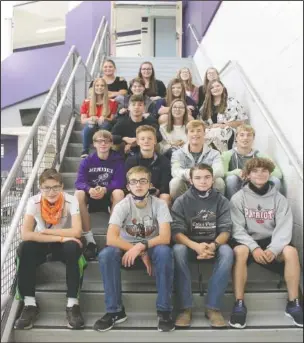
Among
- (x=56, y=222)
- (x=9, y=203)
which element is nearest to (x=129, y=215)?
(x=56, y=222)

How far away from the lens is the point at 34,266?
7.84ft

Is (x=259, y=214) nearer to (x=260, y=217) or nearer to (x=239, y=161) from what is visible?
(x=260, y=217)

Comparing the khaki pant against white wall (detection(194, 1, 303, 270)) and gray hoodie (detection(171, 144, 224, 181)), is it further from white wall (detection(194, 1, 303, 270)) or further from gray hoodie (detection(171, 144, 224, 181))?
white wall (detection(194, 1, 303, 270))

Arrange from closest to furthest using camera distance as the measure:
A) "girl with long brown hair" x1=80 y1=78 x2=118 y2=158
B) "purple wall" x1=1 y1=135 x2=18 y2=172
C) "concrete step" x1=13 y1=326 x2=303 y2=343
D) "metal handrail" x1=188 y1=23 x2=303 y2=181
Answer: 1. "concrete step" x1=13 y1=326 x2=303 y2=343
2. "metal handrail" x1=188 y1=23 x2=303 y2=181
3. "girl with long brown hair" x1=80 y1=78 x2=118 y2=158
4. "purple wall" x1=1 y1=135 x2=18 y2=172

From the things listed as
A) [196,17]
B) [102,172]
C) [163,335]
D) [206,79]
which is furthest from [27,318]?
[196,17]

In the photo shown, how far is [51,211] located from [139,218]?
0.52 meters

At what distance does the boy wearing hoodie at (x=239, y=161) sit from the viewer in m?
2.91

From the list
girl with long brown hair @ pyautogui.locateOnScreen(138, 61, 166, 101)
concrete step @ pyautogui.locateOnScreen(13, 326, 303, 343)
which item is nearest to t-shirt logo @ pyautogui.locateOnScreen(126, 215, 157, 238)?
concrete step @ pyautogui.locateOnScreen(13, 326, 303, 343)

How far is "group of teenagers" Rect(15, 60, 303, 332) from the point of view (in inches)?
92.2

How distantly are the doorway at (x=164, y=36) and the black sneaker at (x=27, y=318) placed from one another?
375 inches

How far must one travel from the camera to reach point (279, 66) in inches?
126

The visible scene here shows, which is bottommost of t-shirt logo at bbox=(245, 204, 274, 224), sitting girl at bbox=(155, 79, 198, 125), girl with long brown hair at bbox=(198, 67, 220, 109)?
t-shirt logo at bbox=(245, 204, 274, 224)

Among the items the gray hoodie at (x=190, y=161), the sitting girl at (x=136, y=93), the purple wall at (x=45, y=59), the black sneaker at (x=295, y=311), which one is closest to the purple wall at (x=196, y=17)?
the purple wall at (x=45, y=59)

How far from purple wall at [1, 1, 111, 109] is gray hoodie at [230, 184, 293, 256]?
26.2 ft
